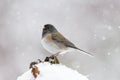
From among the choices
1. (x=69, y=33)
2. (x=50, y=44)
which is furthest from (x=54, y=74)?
(x=69, y=33)

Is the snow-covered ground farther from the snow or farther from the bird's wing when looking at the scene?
the snow

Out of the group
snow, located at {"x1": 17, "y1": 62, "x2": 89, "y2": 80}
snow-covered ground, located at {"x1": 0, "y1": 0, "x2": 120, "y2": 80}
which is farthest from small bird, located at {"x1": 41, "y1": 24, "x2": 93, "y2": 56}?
snow-covered ground, located at {"x1": 0, "y1": 0, "x2": 120, "y2": 80}

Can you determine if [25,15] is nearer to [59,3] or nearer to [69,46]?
[59,3]

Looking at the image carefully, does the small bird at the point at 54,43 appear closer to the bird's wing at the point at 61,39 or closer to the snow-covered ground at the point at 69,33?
the bird's wing at the point at 61,39

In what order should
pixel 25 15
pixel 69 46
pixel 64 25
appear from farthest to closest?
pixel 25 15
pixel 64 25
pixel 69 46

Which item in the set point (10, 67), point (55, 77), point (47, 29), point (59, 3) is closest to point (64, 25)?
point (59, 3)
